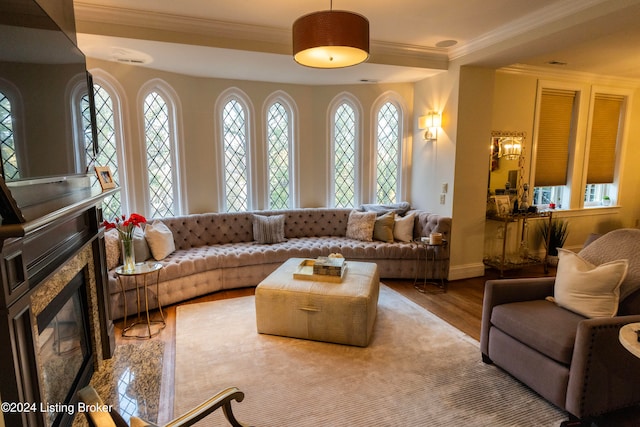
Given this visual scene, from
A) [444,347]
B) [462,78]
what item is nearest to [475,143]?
[462,78]

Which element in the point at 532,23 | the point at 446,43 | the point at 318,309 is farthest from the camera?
the point at 446,43

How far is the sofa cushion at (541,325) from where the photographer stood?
1.98 m

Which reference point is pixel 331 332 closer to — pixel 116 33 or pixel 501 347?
pixel 501 347

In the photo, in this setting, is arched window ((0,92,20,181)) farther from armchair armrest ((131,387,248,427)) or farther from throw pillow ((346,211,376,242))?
throw pillow ((346,211,376,242))

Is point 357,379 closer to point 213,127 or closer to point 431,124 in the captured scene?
point 431,124

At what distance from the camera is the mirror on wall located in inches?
183

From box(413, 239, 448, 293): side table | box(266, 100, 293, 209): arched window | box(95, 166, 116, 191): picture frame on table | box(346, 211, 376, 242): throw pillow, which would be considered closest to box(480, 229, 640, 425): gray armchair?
box(413, 239, 448, 293): side table

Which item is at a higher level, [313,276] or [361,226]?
[361,226]

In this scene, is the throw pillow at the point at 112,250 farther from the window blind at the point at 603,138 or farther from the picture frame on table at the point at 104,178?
the window blind at the point at 603,138

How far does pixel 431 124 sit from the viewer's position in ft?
14.6

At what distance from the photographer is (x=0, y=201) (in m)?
1.06

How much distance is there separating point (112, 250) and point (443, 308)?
10.8 ft

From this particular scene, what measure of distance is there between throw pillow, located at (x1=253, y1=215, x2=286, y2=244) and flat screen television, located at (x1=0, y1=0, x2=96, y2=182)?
2517 mm

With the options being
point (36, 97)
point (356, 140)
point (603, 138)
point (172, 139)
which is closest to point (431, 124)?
point (356, 140)
